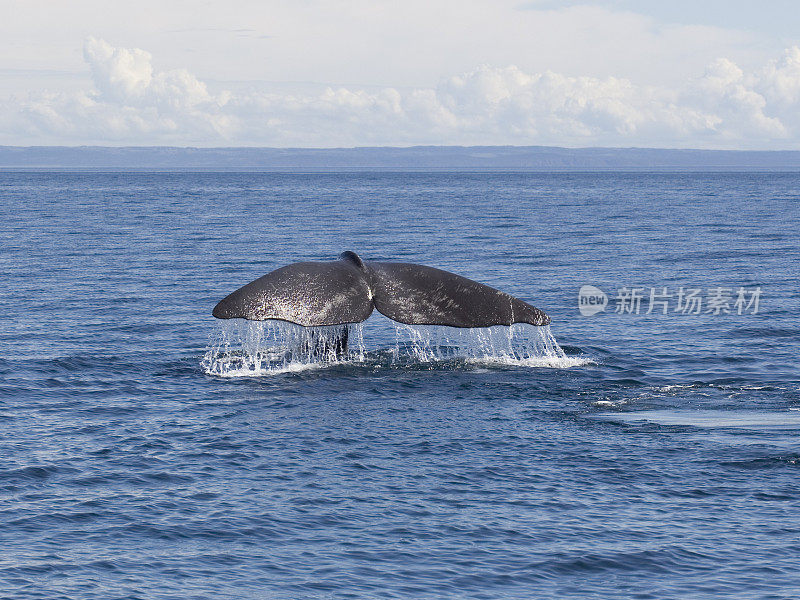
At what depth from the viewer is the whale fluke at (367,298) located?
14852mm

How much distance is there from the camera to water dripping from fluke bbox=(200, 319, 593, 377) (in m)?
19.3

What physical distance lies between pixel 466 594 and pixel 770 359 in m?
13.4

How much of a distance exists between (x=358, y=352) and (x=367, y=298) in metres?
5.57

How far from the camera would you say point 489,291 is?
52.3ft

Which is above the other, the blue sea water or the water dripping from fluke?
the water dripping from fluke

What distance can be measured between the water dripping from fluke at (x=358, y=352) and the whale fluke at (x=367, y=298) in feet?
7.60

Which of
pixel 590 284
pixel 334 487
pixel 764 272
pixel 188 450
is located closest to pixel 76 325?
pixel 188 450

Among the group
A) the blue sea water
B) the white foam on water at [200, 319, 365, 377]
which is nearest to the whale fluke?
the blue sea water

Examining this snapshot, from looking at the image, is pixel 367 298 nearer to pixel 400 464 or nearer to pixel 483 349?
pixel 400 464

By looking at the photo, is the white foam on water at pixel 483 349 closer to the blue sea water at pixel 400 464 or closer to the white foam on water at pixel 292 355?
the blue sea water at pixel 400 464

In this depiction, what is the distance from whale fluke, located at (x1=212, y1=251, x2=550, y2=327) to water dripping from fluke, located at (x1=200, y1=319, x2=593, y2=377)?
232 cm

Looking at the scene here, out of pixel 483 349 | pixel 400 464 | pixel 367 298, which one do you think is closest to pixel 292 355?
pixel 483 349

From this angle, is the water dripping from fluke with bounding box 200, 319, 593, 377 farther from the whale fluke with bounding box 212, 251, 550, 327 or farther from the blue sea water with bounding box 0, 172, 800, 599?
the whale fluke with bounding box 212, 251, 550, 327

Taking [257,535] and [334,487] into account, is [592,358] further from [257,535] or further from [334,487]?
[257,535]
